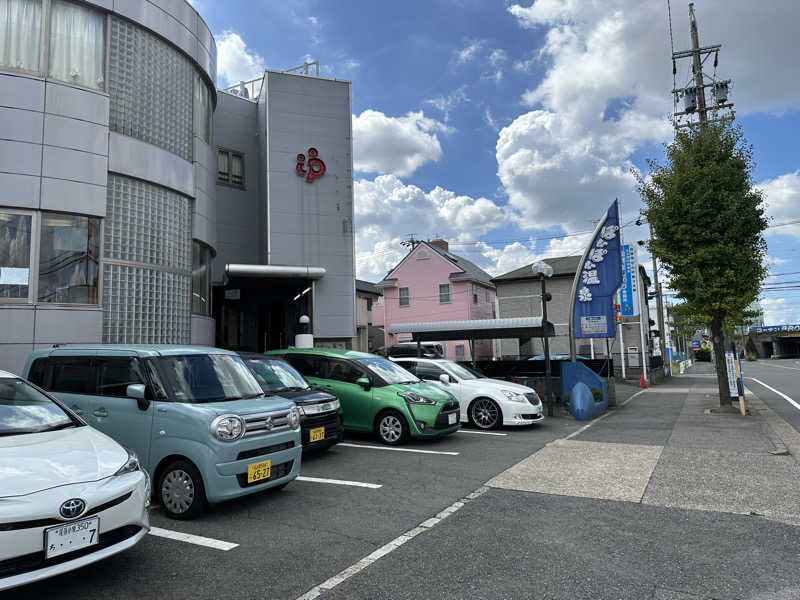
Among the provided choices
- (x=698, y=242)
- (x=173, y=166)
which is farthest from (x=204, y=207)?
(x=698, y=242)

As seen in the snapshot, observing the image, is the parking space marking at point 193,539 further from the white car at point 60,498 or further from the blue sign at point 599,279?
the blue sign at point 599,279

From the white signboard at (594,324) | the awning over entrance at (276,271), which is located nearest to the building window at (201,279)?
the awning over entrance at (276,271)

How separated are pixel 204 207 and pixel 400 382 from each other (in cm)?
673

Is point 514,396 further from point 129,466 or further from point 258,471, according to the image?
point 129,466

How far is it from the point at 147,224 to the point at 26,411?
278 inches

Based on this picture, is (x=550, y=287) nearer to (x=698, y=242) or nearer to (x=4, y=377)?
(x=698, y=242)

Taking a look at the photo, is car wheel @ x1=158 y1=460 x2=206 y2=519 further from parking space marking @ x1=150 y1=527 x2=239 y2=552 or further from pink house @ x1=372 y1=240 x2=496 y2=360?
pink house @ x1=372 y1=240 x2=496 y2=360

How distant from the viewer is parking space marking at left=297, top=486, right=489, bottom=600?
12.2 feet

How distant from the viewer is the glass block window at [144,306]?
1005cm

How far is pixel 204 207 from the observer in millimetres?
12711

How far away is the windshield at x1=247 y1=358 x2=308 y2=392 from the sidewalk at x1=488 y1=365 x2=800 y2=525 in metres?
3.34

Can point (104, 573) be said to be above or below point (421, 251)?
below

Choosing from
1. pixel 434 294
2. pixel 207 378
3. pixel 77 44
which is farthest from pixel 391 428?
pixel 434 294

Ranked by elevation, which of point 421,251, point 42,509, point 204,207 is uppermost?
point 421,251
